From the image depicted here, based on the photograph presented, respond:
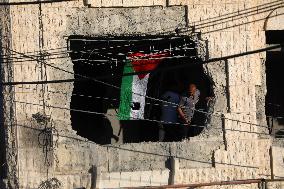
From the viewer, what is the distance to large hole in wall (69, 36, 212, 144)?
12922mm

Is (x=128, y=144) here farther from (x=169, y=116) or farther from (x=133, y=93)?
(x=169, y=116)

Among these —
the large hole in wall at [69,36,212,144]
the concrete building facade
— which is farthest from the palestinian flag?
the concrete building facade

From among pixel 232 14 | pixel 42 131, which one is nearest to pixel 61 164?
pixel 42 131

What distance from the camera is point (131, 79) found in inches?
513

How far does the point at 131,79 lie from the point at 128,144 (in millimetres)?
1371

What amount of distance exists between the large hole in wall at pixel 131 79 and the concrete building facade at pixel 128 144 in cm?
Answer: 45

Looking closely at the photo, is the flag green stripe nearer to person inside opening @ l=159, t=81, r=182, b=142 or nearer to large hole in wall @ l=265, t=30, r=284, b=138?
person inside opening @ l=159, t=81, r=182, b=142

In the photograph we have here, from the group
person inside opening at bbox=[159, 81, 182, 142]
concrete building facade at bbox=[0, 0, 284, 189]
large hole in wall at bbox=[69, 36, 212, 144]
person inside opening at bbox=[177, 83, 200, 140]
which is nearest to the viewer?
concrete building facade at bbox=[0, 0, 284, 189]

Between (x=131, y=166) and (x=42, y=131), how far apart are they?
1.83m

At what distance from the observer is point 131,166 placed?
12.4 m

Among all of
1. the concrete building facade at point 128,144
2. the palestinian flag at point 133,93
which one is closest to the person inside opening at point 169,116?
the palestinian flag at point 133,93

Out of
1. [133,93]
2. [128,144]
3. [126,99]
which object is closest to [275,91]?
[133,93]

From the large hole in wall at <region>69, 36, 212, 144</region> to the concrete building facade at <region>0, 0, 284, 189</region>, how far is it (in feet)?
1.46

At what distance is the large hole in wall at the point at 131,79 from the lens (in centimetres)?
1292
